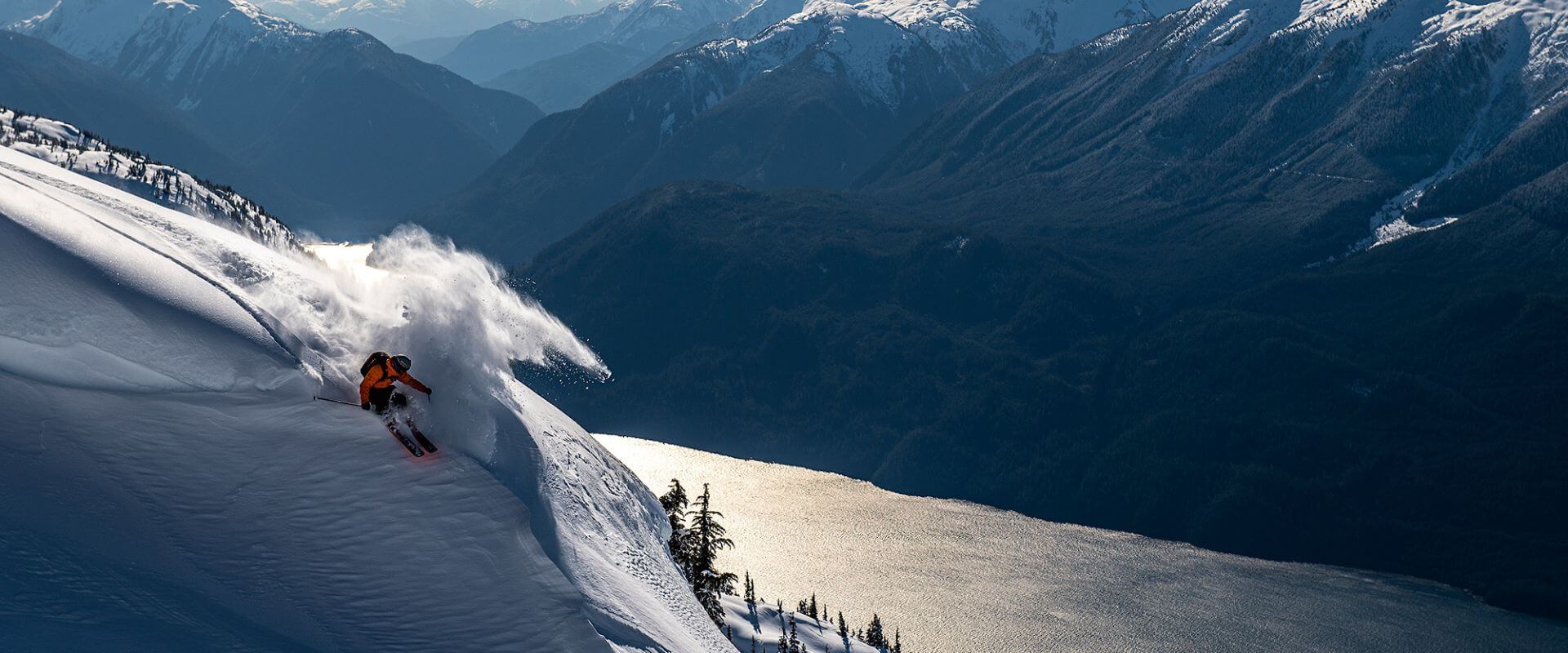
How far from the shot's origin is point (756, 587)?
15038 cm

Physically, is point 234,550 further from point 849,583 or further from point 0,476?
point 849,583

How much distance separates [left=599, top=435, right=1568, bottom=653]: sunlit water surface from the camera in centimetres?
14788

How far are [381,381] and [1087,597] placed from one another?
153378 millimetres

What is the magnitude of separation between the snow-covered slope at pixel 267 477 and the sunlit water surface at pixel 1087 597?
389 ft

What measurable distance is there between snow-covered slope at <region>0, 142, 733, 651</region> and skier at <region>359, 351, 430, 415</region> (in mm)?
305

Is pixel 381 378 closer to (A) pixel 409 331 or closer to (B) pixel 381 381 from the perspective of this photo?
(B) pixel 381 381

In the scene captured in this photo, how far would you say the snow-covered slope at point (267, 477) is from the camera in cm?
1634

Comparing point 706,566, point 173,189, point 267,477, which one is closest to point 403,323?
point 267,477

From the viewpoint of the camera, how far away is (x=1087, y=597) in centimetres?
16488

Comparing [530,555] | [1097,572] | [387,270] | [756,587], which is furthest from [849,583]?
[530,555]

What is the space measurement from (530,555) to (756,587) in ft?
441

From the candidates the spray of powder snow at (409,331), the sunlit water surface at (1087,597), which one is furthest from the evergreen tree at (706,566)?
the sunlit water surface at (1087,597)

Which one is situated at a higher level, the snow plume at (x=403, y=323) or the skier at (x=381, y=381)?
the snow plume at (x=403, y=323)

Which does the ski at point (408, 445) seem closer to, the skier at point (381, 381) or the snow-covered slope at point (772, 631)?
the skier at point (381, 381)
